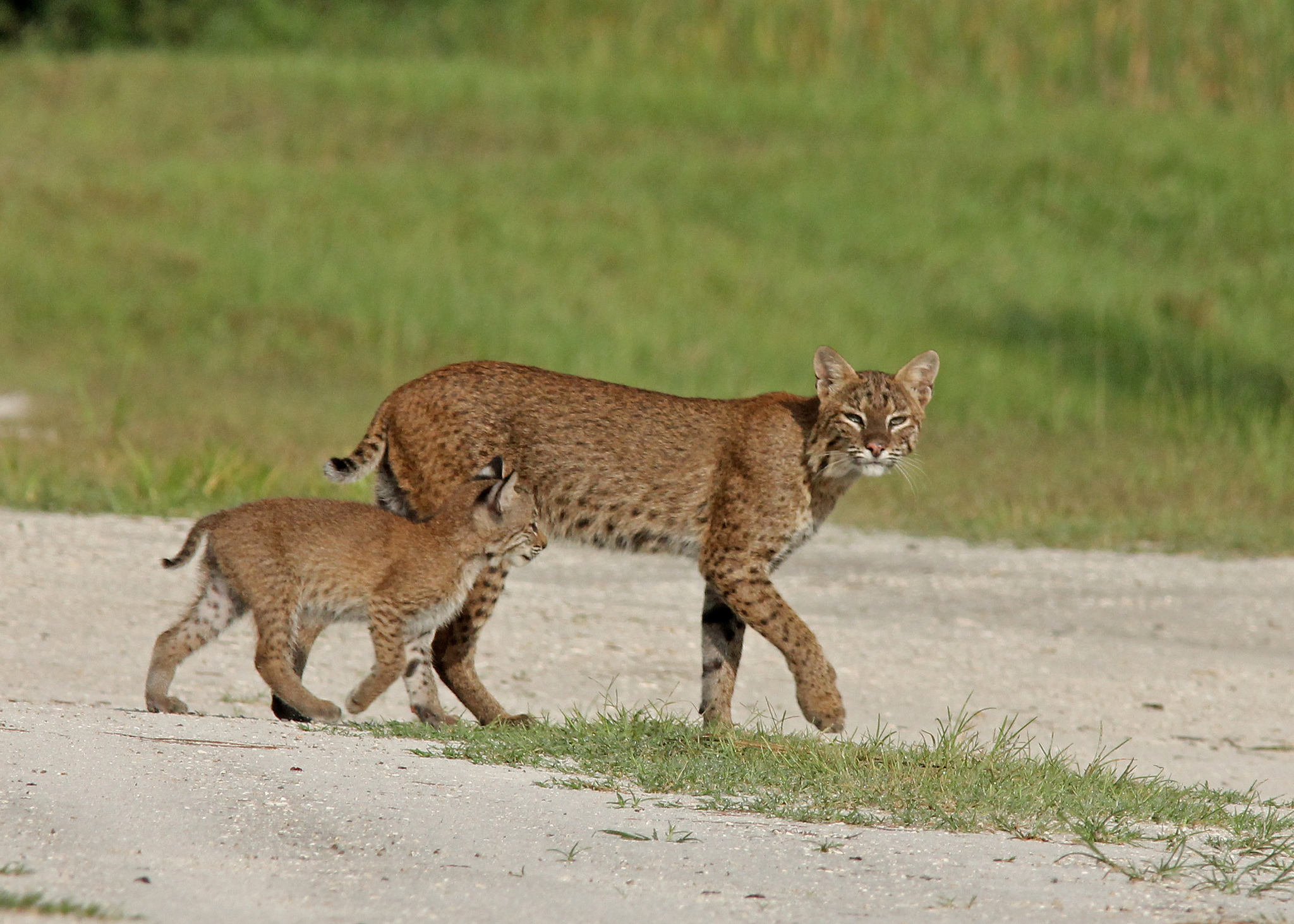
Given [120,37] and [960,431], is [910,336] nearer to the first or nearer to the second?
[960,431]

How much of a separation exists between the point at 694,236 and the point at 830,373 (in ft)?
54.6

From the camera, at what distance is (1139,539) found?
13.5 meters

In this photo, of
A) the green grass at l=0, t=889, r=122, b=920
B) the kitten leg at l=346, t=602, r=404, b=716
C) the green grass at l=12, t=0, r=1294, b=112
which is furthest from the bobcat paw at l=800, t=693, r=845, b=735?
the green grass at l=12, t=0, r=1294, b=112

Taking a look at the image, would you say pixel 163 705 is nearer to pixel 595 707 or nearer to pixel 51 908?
pixel 595 707

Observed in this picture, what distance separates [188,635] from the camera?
7.10 metres

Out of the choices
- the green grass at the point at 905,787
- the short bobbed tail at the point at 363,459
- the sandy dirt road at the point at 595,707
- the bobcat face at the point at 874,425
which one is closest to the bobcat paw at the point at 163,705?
the sandy dirt road at the point at 595,707

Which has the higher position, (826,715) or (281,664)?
(281,664)

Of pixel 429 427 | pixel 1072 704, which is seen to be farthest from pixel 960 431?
pixel 429 427

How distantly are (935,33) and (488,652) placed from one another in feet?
77.9

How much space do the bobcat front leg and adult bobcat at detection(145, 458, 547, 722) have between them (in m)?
0.91

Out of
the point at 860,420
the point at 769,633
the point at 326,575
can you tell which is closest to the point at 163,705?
the point at 326,575

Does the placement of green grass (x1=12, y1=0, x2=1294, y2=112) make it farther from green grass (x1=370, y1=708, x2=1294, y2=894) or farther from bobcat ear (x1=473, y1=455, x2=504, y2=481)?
green grass (x1=370, y1=708, x2=1294, y2=894)

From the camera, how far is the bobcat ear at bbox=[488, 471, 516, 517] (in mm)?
7270

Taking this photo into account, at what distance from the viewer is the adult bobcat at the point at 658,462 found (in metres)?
7.86
